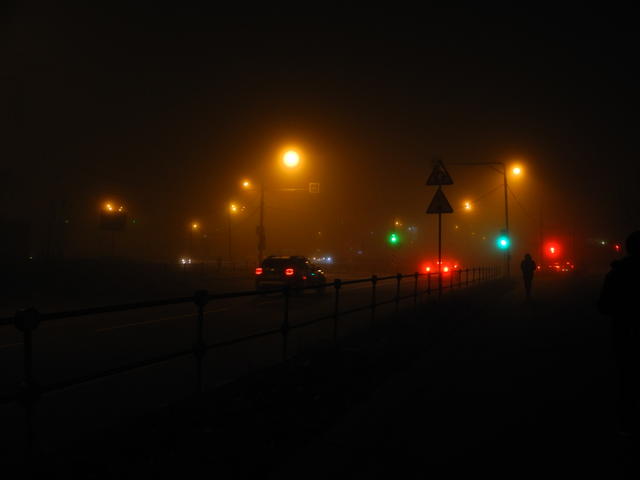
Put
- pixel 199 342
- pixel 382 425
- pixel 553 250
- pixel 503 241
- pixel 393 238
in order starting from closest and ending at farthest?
pixel 382 425 → pixel 199 342 → pixel 393 238 → pixel 503 241 → pixel 553 250

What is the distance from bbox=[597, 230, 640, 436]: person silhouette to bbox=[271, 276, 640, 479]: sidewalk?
313 mm

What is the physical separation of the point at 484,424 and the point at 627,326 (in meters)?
1.56

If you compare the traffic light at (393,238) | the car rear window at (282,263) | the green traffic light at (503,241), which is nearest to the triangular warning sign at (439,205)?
the car rear window at (282,263)

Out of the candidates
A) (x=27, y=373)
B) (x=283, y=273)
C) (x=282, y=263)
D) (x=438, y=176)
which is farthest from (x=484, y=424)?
(x=282, y=263)

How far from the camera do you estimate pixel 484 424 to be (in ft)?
19.9

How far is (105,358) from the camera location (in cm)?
1018

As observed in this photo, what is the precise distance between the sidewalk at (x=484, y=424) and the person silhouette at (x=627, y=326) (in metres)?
A: 0.31

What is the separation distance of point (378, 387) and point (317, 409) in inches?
55.4

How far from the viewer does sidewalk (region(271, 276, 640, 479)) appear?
4848 mm

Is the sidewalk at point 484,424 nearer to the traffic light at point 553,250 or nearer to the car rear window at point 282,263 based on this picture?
the car rear window at point 282,263

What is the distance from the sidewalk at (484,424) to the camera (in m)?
4.85

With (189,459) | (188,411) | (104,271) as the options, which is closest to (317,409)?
(188,411)

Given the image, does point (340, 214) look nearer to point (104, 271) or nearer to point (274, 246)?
point (274, 246)

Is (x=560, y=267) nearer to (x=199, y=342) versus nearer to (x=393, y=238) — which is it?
(x=393, y=238)
